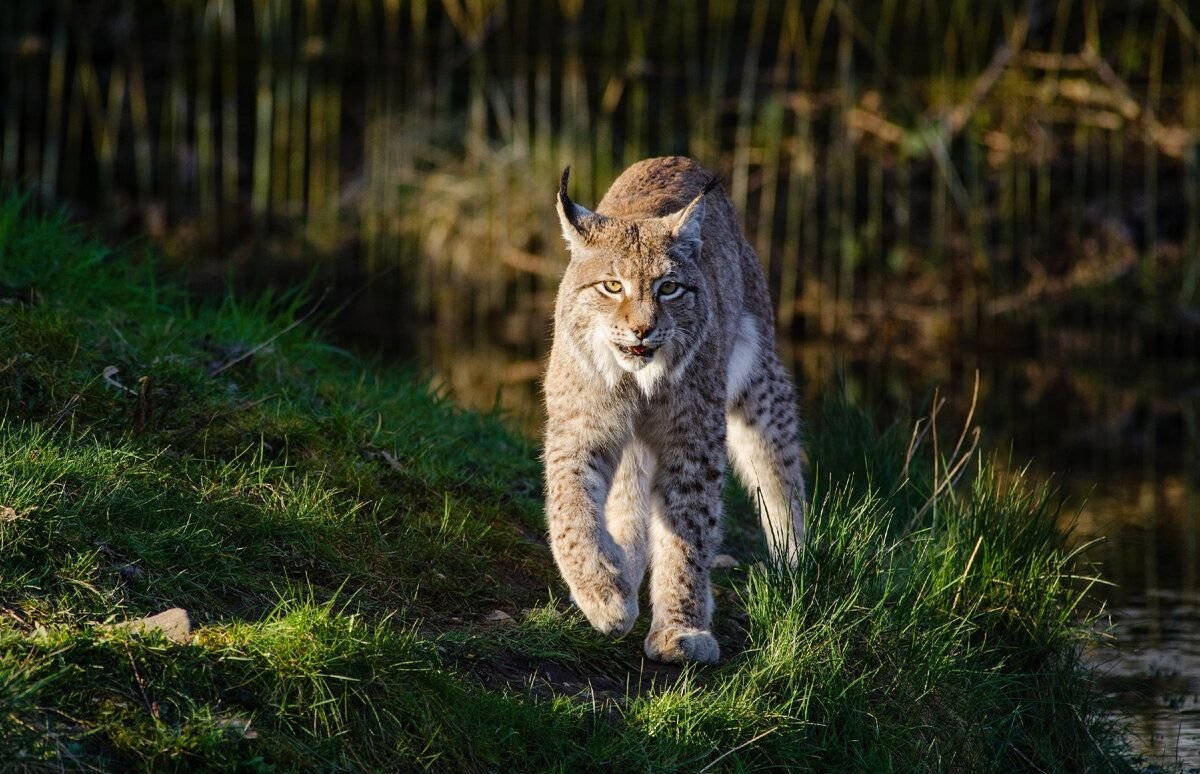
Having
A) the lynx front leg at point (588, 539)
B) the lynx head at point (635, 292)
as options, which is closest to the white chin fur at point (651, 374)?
the lynx head at point (635, 292)

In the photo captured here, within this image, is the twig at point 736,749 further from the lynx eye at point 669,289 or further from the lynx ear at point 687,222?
the lynx ear at point 687,222

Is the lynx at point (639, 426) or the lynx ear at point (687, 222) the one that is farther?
the lynx ear at point (687, 222)

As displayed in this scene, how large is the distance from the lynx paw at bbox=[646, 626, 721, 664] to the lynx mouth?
0.83 meters

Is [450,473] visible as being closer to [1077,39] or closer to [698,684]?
[698,684]

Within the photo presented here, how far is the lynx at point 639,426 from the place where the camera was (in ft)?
15.3

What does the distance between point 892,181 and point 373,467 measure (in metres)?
10.1

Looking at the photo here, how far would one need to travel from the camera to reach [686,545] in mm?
4785

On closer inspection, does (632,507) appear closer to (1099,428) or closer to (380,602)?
(380,602)

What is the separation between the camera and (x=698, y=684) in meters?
4.43

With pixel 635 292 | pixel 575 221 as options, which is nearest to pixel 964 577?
pixel 635 292

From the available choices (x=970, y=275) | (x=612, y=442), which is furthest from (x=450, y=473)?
(x=970, y=275)

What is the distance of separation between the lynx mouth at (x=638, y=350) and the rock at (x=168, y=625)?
1616 mm

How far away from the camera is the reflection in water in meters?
5.66

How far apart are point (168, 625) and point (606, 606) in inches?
54.6
